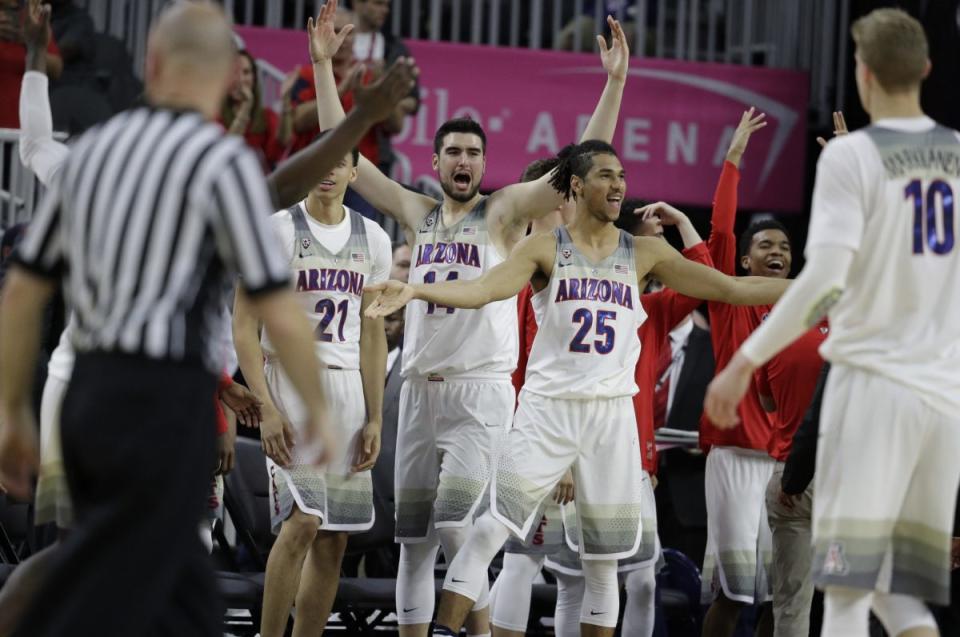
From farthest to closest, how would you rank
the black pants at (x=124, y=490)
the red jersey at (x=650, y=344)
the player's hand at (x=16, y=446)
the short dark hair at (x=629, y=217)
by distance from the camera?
the short dark hair at (x=629, y=217), the red jersey at (x=650, y=344), the player's hand at (x=16, y=446), the black pants at (x=124, y=490)

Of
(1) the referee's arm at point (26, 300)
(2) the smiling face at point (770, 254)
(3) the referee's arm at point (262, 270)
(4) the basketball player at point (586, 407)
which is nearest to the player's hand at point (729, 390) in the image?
(3) the referee's arm at point (262, 270)

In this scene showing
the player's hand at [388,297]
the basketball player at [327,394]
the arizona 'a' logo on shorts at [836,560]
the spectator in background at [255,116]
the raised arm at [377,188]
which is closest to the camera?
the arizona 'a' logo on shorts at [836,560]

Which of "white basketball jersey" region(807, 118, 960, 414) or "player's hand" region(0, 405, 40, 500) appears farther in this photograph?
"white basketball jersey" region(807, 118, 960, 414)

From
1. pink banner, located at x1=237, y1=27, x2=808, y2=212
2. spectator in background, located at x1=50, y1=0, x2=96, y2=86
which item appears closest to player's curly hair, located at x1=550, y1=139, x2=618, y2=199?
pink banner, located at x1=237, y1=27, x2=808, y2=212

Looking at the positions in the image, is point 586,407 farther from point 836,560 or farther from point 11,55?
point 11,55

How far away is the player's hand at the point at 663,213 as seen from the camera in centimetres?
760

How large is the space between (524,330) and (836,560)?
11.3 ft

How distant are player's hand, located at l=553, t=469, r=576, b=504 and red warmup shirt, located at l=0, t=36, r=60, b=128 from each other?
15.4 ft

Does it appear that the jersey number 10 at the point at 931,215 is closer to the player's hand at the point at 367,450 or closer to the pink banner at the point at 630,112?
the player's hand at the point at 367,450

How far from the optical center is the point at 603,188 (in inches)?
272

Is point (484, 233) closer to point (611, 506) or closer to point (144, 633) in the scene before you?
point (611, 506)

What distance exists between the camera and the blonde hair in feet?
16.0

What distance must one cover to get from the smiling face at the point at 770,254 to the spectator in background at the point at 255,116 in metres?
3.37

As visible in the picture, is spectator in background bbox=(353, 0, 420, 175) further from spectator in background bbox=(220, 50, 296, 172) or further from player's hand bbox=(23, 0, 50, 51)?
player's hand bbox=(23, 0, 50, 51)
